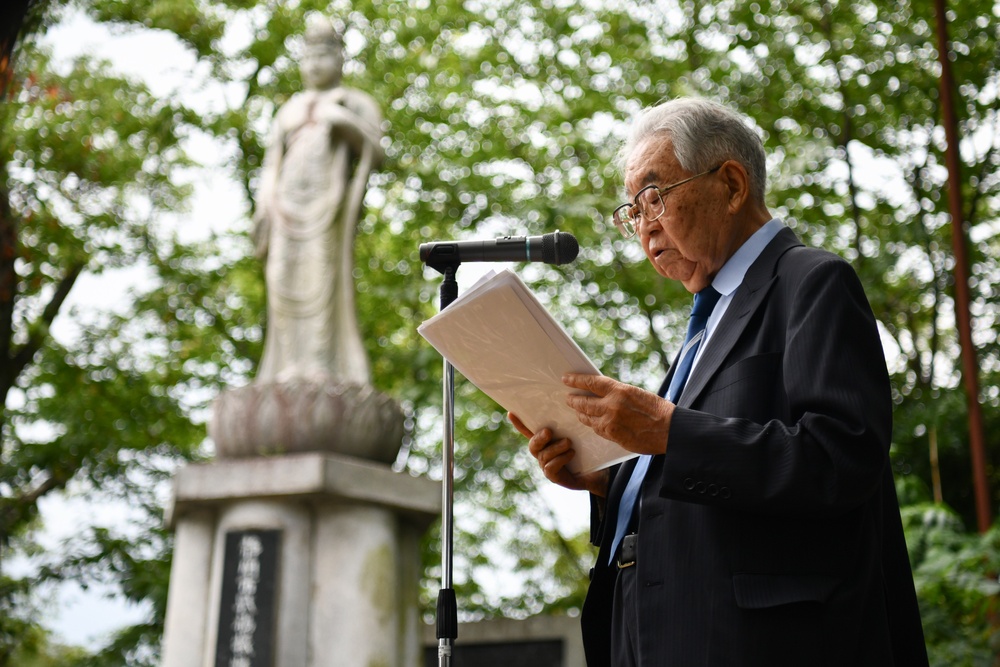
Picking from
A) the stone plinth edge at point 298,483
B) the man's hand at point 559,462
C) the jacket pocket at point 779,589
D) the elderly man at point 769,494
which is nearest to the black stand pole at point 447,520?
the man's hand at point 559,462

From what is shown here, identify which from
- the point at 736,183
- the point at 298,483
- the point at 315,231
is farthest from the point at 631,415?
the point at 315,231

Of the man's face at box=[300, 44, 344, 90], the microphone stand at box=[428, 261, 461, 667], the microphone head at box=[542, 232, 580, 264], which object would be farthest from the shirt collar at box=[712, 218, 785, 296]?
the man's face at box=[300, 44, 344, 90]

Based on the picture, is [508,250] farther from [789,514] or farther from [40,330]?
[40,330]

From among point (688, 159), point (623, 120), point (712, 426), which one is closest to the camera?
point (712, 426)

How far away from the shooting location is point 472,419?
10008 mm

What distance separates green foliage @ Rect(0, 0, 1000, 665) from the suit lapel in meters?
5.00

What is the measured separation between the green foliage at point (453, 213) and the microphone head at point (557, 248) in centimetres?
484

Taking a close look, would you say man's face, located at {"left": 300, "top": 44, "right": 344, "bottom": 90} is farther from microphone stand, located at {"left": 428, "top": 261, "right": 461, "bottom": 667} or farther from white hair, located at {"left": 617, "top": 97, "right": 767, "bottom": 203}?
white hair, located at {"left": 617, "top": 97, "right": 767, "bottom": 203}

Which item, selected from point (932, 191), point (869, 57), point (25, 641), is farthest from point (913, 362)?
point (25, 641)

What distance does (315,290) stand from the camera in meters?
6.53

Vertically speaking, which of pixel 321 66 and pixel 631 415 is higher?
pixel 321 66

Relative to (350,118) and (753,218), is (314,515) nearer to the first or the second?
(350,118)

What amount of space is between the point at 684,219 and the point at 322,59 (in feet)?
17.9

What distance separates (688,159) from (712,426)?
618mm
